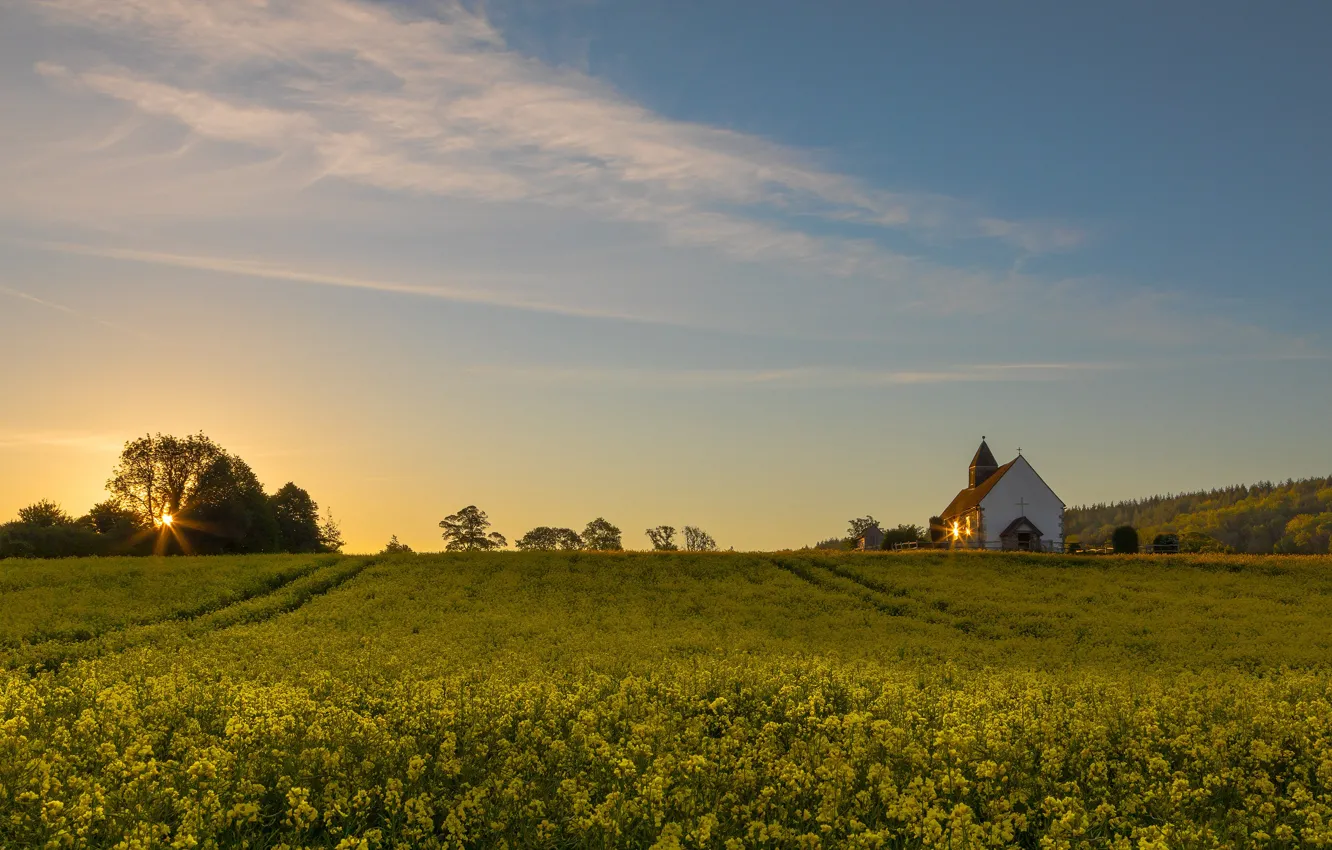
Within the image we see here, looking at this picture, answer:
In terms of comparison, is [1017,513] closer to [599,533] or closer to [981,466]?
[981,466]

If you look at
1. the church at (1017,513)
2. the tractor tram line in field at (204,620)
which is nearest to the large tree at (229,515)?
the tractor tram line in field at (204,620)

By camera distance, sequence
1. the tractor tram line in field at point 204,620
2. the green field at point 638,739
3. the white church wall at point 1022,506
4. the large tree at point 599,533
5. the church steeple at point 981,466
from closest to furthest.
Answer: the green field at point 638,739 → the tractor tram line in field at point 204,620 → the white church wall at point 1022,506 → the church steeple at point 981,466 → the large tree at point 599,533

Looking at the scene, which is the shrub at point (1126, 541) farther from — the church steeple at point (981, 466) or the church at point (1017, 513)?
the church steeple at point (981, 466)

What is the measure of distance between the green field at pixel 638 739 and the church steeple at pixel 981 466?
59002 millimetres

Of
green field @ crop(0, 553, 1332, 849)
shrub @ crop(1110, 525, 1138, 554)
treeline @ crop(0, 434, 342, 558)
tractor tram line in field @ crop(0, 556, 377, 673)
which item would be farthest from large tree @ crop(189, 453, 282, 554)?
shrub @ crop(1110, 525, 1138, 554)

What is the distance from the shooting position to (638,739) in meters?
12.4

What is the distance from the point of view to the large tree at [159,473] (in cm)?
8625

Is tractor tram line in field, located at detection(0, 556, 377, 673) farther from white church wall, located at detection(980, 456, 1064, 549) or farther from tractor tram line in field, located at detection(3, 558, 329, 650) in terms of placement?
white church wall, located at detection(980, 456, 1064, 549)

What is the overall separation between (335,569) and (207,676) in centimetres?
2745

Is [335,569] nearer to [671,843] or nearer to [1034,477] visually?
[671,843]

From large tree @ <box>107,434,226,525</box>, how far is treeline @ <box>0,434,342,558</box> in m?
0.08

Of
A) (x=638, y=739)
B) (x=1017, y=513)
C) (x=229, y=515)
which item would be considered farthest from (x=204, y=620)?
(x=1017, y=513)

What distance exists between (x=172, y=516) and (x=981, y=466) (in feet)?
232

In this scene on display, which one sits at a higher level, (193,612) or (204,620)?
(193,612)
